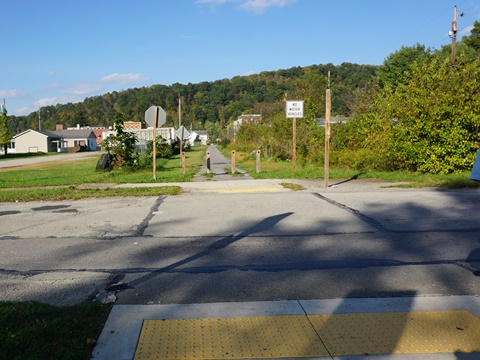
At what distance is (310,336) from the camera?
13.3 feet

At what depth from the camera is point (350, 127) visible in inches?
1045

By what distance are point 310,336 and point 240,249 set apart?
316 centimetres

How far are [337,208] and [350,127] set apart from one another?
16749mm


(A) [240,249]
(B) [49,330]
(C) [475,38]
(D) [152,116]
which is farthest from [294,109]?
(C) [475,38]

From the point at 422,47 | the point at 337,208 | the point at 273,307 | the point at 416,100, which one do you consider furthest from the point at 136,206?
the point at 422,47

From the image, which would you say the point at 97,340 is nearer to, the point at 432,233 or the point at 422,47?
the point at 432,233

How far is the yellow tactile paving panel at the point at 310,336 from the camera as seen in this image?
3.81 m

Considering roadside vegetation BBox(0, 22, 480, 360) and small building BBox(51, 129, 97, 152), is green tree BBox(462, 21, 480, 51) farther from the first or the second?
small building BBox(51, 129, 97, 152)

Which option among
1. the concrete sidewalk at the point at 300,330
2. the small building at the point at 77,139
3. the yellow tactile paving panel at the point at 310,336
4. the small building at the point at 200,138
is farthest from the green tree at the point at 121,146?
the small building at the point at 200,138

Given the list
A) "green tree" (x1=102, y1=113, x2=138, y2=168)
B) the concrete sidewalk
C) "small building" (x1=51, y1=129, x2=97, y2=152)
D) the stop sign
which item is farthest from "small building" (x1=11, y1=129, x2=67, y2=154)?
the concrete sidewalk

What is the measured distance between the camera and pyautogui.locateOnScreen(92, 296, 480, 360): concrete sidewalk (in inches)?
149

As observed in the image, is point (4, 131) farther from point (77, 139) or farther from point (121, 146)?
point (121, 146)

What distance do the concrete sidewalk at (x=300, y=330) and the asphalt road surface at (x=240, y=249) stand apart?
0.33 metres

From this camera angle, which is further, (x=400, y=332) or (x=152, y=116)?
(x=152, y=116)
